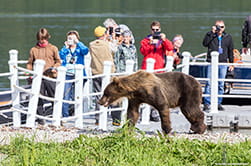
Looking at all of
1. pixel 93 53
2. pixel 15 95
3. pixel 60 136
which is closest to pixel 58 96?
pixel 15 95

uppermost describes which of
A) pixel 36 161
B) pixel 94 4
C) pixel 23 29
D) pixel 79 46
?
pixel 94 4

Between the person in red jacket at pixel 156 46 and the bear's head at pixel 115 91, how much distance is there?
3126mm

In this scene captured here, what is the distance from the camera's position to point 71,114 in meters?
12.7

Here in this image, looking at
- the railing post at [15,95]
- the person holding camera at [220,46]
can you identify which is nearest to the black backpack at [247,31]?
the person holding camera at [220,46]

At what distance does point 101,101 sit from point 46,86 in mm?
2755

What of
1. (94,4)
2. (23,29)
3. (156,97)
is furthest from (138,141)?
(94,4)

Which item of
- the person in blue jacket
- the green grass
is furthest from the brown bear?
the person in blue jacket

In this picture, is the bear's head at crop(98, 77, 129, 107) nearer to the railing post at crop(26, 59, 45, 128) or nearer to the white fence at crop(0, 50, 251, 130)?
the white fence at crop(0, 50, 251, 130)

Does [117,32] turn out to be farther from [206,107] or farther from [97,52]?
[206,107]

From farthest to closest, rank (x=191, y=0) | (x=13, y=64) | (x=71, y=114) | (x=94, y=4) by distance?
(x=191, y=0) < (x=94, y=4) < (x=71, y=114) < (x=13, y=64)

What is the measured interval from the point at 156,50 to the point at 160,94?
331 cm

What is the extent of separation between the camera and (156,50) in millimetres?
12375

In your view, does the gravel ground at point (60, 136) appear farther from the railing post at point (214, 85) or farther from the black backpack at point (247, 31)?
the black backpack at point (247, 31)

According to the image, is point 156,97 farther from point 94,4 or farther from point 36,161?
point 94,4
